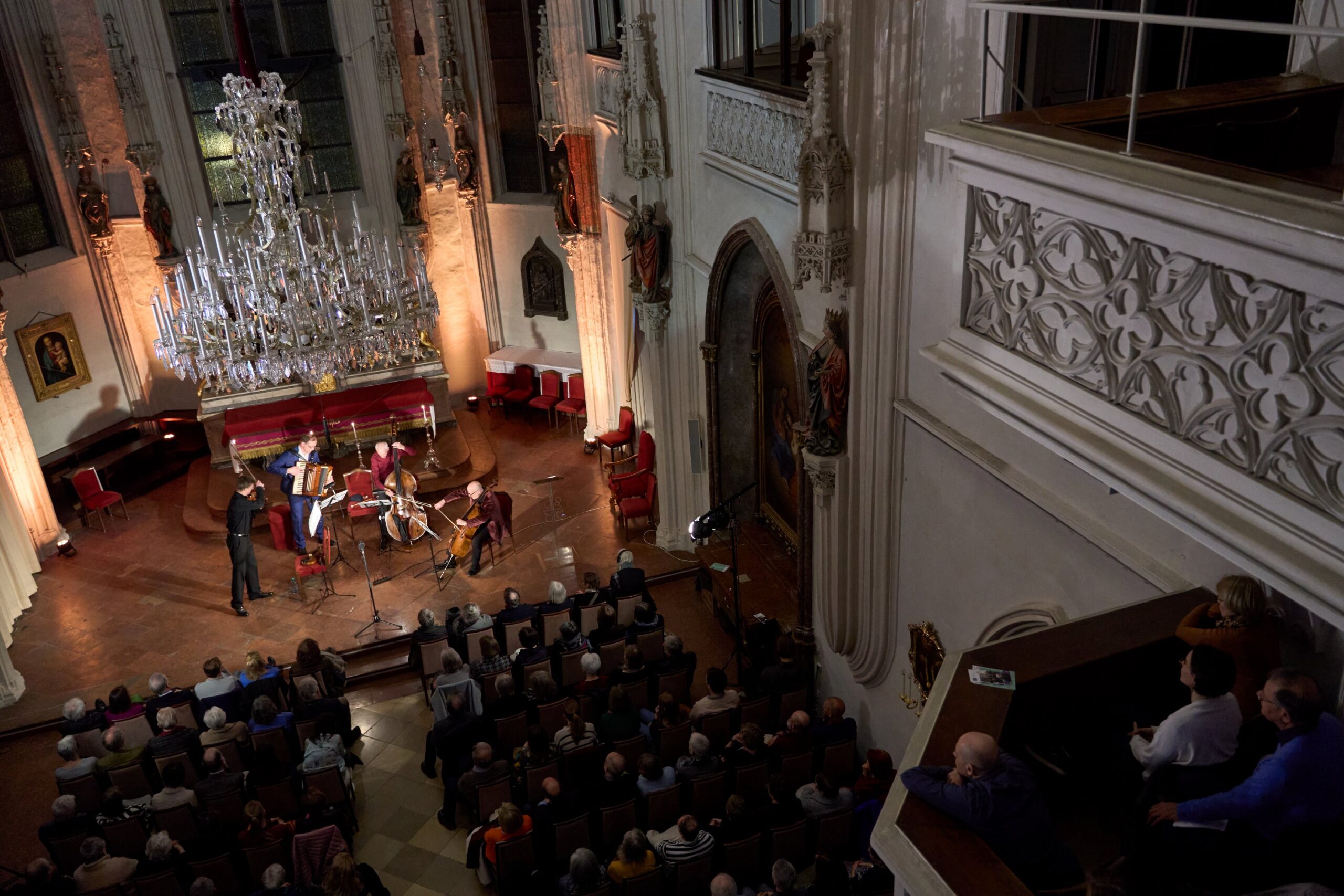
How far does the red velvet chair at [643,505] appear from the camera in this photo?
13281mm

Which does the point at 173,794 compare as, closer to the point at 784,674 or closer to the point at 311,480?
the point at 784,674

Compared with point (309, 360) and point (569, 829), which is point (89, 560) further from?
point (569, 829)

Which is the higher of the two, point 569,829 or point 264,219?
point 264,219

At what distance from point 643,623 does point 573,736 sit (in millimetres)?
2197

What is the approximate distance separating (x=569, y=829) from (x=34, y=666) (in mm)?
7453

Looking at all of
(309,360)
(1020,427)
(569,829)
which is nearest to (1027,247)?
(1020,427)

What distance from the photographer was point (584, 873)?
658 centimetres

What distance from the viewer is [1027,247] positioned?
4.38 metres

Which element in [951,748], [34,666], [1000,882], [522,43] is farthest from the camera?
[522,43]

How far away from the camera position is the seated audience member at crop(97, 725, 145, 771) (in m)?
8.57

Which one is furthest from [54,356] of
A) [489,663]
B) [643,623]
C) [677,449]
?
[643,623]

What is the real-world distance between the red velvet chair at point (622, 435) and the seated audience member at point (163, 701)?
654cm

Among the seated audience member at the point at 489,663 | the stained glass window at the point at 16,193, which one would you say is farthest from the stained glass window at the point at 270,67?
the seated audience member at the point at 489,663

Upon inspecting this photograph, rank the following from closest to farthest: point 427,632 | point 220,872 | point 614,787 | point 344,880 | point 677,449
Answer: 1. point 344,880
2. point 220,872
3. point 614,787
4. point 427,632
5. point 677,449
